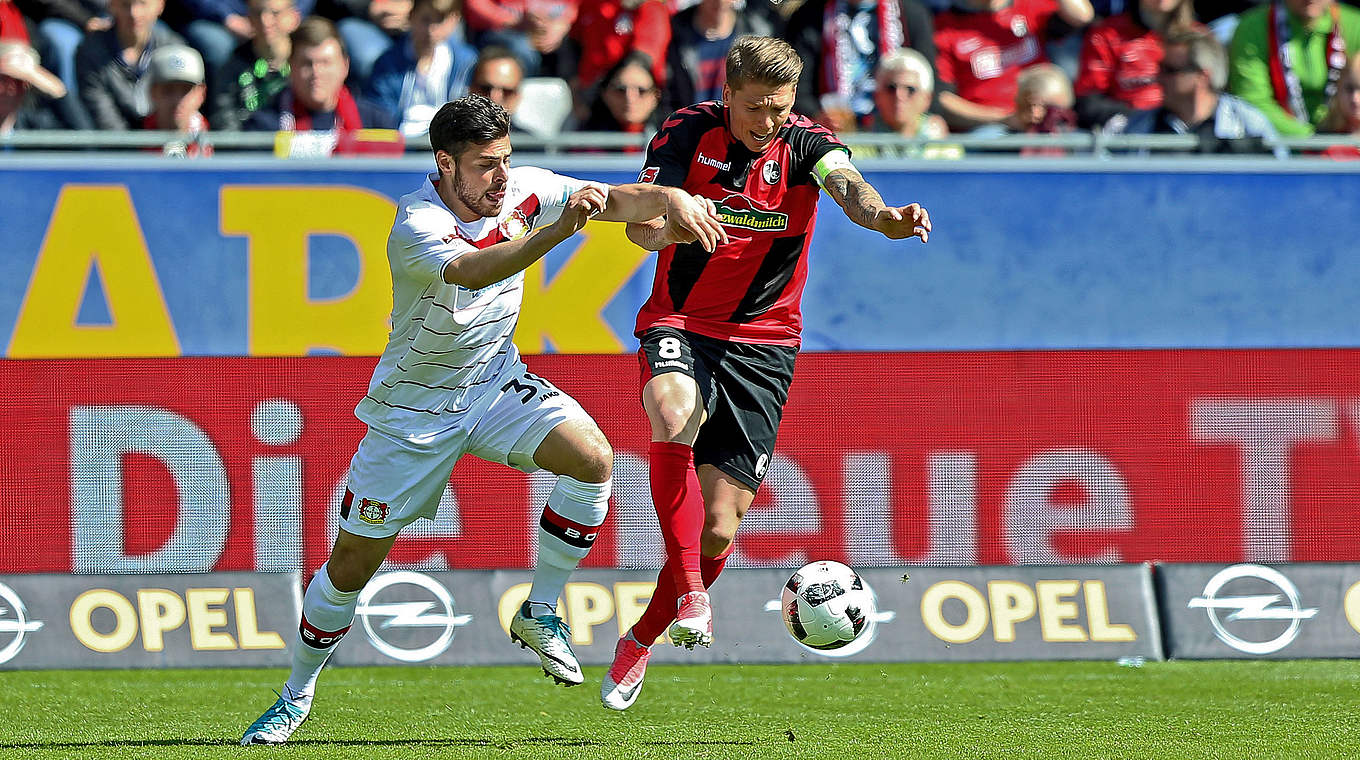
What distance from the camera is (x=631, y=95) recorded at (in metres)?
10.8

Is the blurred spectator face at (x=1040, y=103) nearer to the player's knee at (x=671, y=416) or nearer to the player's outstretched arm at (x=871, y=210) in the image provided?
the player's outstretched arm at (x=871, y=210)

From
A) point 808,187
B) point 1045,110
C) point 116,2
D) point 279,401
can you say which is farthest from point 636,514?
point 116,2

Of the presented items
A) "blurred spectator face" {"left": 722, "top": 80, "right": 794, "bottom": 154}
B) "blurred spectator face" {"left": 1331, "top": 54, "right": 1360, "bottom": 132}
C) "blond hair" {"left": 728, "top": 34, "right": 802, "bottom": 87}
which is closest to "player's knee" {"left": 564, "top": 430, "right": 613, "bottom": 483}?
"blurred spectator face" {"left": 722, "top": 80, "right": 794, "bottom": 154}

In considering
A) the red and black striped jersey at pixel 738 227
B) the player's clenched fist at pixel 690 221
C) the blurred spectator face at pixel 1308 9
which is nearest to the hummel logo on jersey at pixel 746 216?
the red and black striped jersey at pixel 738 227

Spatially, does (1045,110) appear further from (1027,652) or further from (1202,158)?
(1027,652)

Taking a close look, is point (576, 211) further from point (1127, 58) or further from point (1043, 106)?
point (1127, 58)

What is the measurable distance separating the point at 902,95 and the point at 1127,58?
77.4 inches

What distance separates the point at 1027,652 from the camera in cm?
924

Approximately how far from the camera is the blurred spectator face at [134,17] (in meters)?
11.0

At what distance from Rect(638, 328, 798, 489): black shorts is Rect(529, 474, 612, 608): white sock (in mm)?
594

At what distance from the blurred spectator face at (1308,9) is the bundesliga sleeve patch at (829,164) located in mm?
5937

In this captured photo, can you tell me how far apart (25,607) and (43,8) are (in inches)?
177

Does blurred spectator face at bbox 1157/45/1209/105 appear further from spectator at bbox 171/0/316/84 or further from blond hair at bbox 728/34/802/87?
spectator at bbox 171/0/316/84

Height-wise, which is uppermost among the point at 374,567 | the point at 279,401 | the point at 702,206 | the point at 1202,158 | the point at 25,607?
the point at 702,206
